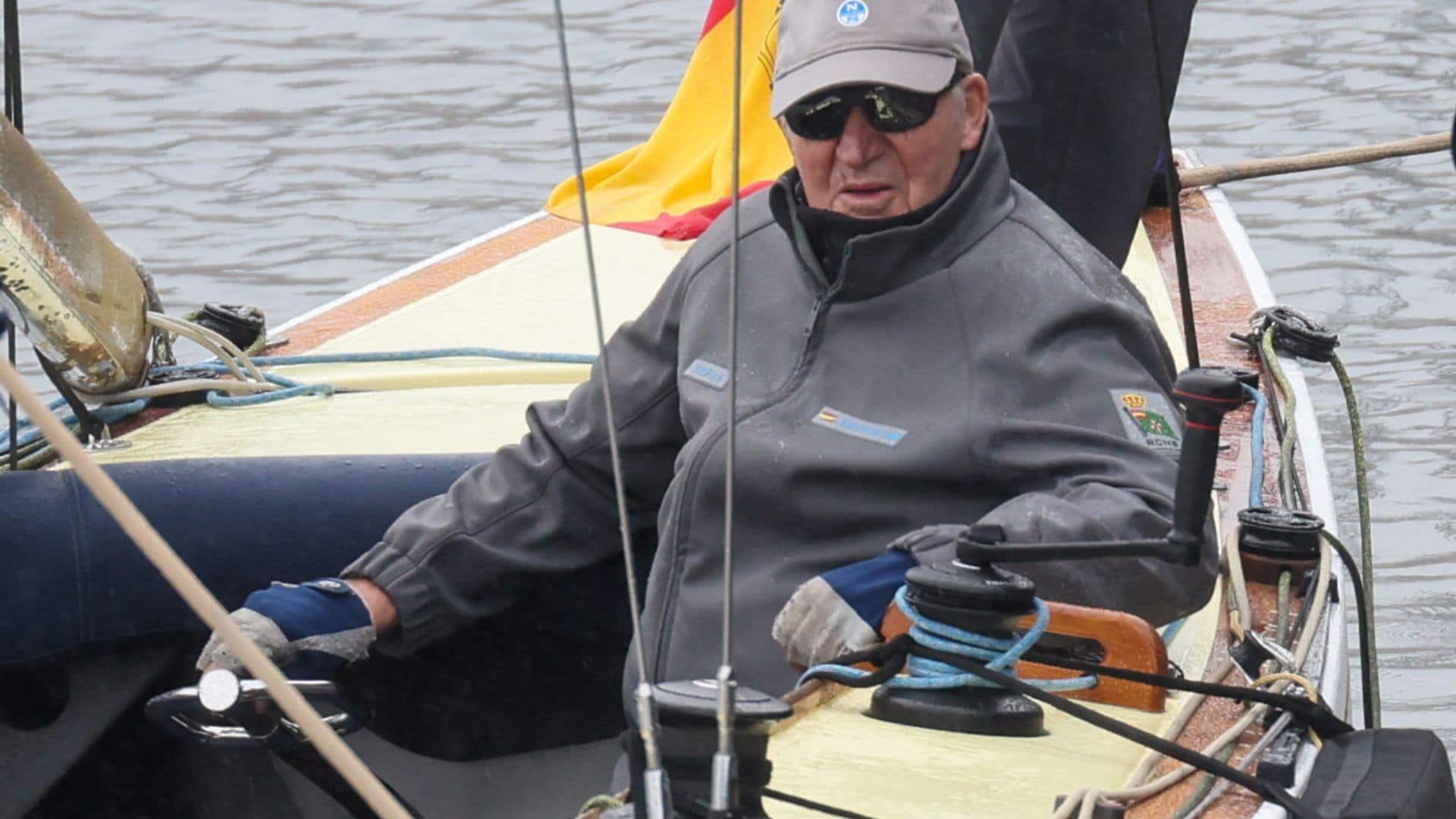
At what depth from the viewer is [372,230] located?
7051mm

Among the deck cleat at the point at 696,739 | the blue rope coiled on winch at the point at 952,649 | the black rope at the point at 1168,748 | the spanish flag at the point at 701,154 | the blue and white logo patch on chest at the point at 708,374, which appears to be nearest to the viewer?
the deck cleat at the point at 696,739

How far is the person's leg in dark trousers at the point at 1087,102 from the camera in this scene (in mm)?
3096

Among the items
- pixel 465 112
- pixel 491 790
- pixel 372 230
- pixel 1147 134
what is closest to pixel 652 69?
pixel 465 112

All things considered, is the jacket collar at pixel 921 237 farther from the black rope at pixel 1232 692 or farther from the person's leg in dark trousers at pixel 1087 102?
the person's leg in dark trousers at pixel 1087 102

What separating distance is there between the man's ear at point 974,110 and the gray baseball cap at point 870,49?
0.03m

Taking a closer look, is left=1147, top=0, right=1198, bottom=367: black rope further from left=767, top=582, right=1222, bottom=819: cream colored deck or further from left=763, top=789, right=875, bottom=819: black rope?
left=763, top=789, right=875, bottom=819: black rope

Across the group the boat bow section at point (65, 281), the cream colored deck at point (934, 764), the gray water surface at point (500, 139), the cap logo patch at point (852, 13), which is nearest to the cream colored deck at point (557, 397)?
the cream colored deck at point (934, 764)

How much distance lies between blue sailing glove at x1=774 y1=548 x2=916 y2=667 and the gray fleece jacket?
0.12 m

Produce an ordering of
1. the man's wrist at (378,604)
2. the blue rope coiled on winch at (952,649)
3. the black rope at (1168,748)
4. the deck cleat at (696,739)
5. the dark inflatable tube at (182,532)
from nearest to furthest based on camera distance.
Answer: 1. the deck cleat at (696,739)
2. the black rope at (1168,748)
3. the blue rope coiled on winch at (952,649)
4. the man's wrist at (378,604)
5. the dark inflatable tube at (182,532)

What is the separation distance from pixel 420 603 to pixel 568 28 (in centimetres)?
745

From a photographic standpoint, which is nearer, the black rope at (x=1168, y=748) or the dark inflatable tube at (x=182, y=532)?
the black rope at (x=1168, y=748)

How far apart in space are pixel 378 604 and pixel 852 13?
81cm

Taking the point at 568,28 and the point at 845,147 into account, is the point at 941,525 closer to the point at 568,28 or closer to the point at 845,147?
the point at 845,147

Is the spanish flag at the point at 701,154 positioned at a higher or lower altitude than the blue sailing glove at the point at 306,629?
higher
